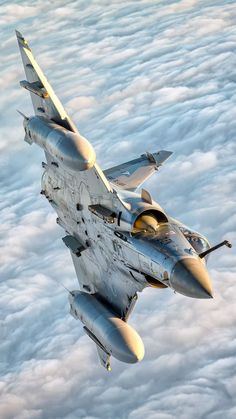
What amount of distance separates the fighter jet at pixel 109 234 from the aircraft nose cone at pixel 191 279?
1.3 inches

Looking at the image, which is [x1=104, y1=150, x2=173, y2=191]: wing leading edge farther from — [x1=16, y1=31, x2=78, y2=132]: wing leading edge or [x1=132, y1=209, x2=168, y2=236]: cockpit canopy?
[x1=132, y1=209, x2=168, y2=236]: cockpit canopy

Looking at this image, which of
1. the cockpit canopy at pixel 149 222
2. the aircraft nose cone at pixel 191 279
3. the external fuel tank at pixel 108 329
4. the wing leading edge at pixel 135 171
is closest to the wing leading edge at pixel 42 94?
the wing leading edge at pixel 135 171

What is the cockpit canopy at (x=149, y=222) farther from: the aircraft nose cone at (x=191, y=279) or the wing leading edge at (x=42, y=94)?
the wing leading edge at (x=42, y=94)

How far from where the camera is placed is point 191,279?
2270 centimetres

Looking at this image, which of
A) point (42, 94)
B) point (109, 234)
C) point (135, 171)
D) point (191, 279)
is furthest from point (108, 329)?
point (42, 94)

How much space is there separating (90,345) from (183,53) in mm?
81852

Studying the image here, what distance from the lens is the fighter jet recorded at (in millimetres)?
24109

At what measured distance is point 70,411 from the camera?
10125 cm

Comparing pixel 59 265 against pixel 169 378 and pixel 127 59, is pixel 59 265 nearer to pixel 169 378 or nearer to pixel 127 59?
pixel 169 378

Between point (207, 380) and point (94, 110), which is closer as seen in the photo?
point (207, 380)

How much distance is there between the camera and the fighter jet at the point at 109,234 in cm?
2411

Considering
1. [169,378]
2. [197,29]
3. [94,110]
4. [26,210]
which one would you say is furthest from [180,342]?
[197,29]

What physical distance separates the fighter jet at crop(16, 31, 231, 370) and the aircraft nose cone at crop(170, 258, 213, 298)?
0.11 ft

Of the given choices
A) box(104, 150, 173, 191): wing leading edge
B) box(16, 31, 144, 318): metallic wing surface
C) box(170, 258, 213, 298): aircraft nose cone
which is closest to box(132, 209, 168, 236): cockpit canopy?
box(16, 31, 144, 318): metallic wing surface
